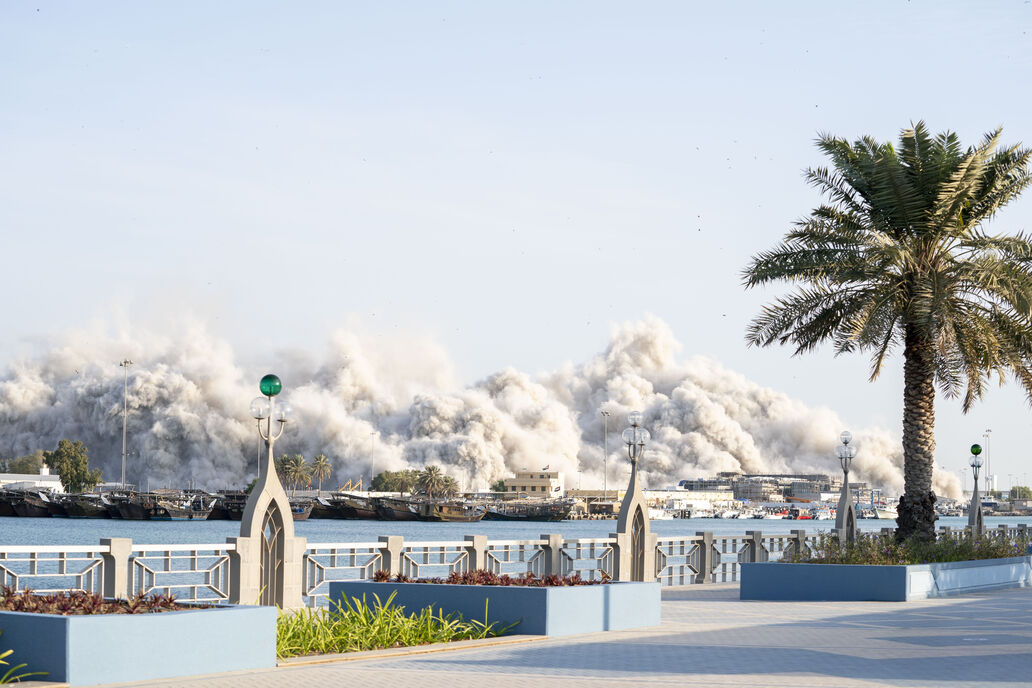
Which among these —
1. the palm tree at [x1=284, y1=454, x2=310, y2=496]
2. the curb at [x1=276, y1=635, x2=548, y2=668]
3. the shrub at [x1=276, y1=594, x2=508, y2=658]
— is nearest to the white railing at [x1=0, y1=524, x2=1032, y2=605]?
the shrub at [x1=276, y1=594, x2=508, y2=658]

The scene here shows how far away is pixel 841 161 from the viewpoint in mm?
23281

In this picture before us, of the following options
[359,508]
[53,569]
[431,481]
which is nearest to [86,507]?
[359,508]

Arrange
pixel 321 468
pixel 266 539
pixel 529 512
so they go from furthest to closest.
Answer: pixel 321 468
pixel 529 512
pixel 266 539

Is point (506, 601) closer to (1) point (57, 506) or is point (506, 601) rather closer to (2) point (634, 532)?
(2) point (634, 532)

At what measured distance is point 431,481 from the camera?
544 feet

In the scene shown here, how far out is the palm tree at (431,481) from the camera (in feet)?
544

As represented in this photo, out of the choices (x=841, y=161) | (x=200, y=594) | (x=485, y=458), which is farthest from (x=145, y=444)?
(x=841, y=161)

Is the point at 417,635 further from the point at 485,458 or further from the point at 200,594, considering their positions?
the point at 485,458

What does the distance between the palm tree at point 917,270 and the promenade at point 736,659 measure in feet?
19.2

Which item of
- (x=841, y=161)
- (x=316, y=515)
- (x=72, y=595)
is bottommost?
(x=316, y=515)

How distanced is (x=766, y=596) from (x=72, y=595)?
518 inches

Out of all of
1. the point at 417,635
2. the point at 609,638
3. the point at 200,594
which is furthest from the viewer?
the point at 200,594

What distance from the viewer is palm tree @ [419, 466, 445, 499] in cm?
16575

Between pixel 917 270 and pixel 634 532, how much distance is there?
267 inches
